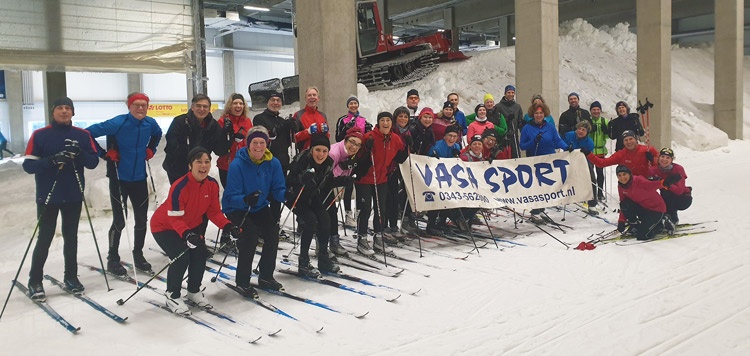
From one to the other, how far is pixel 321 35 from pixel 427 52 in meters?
7.95

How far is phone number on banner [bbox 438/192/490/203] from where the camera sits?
6629 mm

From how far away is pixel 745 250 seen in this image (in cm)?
592

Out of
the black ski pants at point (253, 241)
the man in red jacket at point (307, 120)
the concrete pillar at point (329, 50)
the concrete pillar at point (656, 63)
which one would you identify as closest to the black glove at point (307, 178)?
the black ski pants at point (253, 241)

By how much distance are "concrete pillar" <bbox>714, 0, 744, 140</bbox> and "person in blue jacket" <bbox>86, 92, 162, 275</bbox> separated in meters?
21.0

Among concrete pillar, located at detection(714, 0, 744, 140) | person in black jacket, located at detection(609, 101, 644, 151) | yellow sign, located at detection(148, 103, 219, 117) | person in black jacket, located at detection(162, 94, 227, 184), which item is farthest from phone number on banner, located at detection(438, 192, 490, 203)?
yellow sign, located at detection(148, 103, 219, 117)

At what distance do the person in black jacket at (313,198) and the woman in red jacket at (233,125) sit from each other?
91cm

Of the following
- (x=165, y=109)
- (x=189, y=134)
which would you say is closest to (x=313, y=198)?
(x=189, y=134)

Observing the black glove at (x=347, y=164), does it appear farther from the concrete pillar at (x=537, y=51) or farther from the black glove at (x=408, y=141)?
the concrete pillar at (x=537, y=51)

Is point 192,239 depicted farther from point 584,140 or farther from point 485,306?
point 584,140

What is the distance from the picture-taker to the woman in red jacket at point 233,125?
5930mm

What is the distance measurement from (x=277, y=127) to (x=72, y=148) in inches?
84.2

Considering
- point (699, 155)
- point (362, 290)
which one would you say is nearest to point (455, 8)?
point (699, 155)

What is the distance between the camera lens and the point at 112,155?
17.5ft

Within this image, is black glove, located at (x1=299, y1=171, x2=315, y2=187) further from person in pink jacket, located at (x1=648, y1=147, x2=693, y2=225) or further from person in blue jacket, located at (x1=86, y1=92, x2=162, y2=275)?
person in pink jacket, located at (x1=648, y1=147, x2=693, y2=225)
